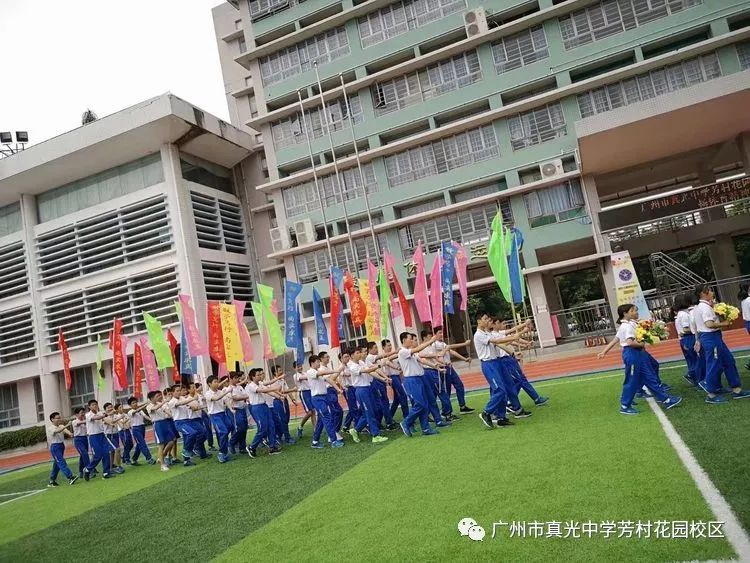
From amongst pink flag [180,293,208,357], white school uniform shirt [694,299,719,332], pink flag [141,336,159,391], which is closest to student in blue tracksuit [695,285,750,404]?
white school uniform shirt [694,299,719,332]

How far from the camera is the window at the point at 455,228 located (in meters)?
23.1

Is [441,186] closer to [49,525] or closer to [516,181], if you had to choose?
[516,181]

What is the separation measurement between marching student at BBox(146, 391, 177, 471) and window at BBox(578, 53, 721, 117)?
748 inches

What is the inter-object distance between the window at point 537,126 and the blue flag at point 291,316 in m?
13.8

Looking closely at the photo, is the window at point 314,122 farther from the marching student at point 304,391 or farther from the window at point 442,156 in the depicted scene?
the marching student at point 304,391

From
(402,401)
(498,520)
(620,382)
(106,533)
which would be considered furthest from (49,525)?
(620,382)

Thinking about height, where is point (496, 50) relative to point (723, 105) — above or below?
above

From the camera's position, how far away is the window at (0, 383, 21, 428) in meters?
28.0

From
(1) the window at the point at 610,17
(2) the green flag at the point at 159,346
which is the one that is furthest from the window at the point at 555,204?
(2) the green flag at the point at 159,346

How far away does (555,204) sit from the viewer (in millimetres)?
22016

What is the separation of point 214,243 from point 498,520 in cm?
2443

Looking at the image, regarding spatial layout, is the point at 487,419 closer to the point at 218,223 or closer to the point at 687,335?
the point at 687,335

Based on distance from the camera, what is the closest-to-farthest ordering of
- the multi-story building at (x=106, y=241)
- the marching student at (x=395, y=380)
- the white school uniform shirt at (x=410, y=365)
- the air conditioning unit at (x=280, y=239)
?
1. the white school uniform shirt at (x=410, y=365)
2. the marching student at (x=395, y=380)
3. the multi-story building at (x=106, y=241)
4. the air conditioning unit at (x=280, y=239)

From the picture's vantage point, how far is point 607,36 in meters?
21.4
